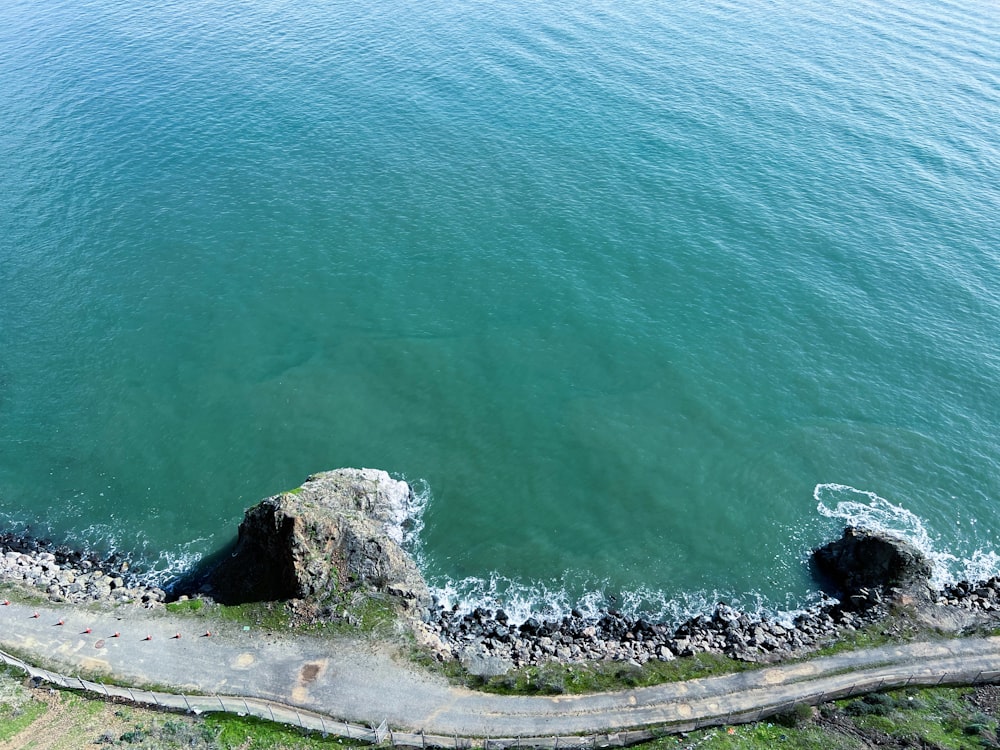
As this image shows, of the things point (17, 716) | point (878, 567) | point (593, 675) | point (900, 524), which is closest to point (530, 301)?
point (900, 524)

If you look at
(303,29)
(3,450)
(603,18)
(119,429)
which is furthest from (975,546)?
(303,29)

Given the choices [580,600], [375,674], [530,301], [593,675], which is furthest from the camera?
[530,301]

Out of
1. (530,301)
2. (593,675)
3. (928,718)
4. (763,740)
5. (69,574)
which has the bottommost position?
(69,574)

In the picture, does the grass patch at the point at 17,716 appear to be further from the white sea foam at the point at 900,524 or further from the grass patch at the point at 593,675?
the white sea foam at the point at 900,524

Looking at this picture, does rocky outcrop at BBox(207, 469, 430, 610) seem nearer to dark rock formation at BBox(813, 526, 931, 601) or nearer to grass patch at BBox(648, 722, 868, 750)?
grass patch at BBox(648, 722, 868, 750)

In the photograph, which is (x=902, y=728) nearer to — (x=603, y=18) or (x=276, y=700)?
(x=276, y=700)

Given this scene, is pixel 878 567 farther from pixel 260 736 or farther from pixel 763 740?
pixel 260 736
